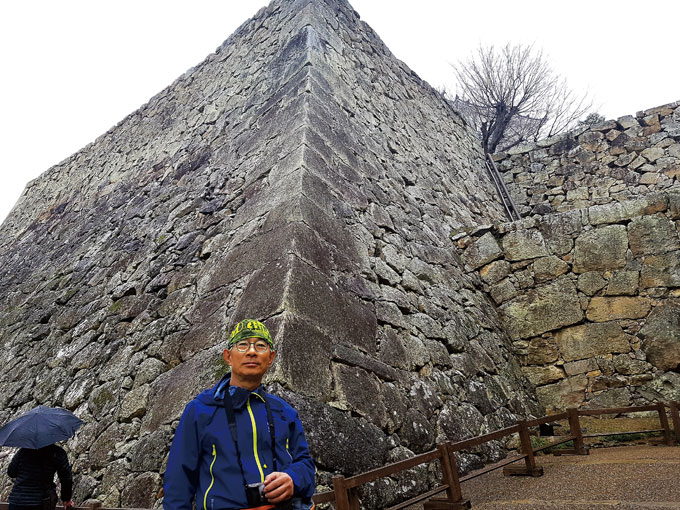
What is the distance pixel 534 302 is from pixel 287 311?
3219mm

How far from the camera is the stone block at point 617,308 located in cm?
450

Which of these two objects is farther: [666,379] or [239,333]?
[666,379]

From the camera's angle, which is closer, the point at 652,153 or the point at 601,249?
the point at 601,249

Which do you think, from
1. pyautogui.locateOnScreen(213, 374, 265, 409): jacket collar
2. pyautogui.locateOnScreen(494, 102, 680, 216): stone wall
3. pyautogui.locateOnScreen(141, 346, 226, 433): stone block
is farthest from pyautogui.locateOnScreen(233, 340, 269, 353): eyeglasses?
pyautogui.locateOnScreen(494, 102, 680, 216): stone wall

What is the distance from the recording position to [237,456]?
129 cm

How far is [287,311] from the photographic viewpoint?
2.63 metres

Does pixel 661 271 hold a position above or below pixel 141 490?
above

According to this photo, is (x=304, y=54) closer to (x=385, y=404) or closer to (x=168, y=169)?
(x=168, y=169)

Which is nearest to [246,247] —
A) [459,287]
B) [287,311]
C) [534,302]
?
[287,311]

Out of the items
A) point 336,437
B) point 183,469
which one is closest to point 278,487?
point 183,469

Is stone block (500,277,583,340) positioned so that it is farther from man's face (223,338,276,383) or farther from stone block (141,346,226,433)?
man's face (223,338,276,383)

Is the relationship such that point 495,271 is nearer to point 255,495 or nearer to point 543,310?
point 543,310

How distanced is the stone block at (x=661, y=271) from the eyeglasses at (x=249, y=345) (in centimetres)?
435

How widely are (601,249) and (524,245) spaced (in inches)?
29.0
